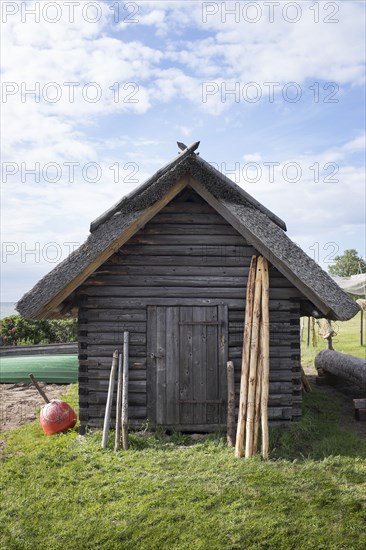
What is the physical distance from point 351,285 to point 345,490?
19.1 metres

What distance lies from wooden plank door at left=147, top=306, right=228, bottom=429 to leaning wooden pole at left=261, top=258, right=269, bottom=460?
845 millimetres

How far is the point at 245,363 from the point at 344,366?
593 centimetres

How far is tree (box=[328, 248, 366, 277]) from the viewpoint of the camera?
201 feet

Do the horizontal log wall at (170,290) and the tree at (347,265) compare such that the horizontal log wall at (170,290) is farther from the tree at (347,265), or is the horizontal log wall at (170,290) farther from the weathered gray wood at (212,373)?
the tree at (347,265)

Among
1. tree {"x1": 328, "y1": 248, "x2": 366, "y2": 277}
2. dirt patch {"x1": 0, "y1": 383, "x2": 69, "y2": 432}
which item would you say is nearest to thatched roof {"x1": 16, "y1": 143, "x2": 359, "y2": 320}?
dirt patch {"x1": 0, "y1": 383, "x2": 69, "y2": 432}

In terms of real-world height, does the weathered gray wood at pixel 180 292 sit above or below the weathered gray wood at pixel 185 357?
above

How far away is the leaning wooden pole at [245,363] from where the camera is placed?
7.52 metres

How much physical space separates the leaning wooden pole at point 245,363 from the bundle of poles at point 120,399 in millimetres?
1799

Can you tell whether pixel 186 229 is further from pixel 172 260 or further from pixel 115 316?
pixel 115 316

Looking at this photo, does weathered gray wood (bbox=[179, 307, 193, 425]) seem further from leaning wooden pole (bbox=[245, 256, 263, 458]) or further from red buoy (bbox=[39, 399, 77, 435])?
red buoy (bbox=[39, 399, 77, 435])

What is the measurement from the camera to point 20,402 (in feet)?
41.2

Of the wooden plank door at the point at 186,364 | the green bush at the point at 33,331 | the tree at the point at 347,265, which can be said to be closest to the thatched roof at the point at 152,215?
the wooden plank door at the point at 186,364

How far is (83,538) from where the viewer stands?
5320 millimetres

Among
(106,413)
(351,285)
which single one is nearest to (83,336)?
(106,413)
